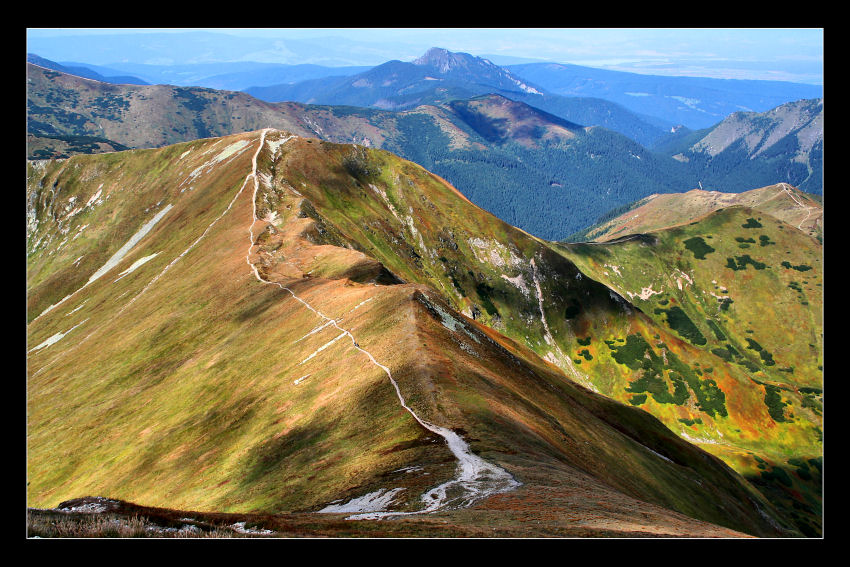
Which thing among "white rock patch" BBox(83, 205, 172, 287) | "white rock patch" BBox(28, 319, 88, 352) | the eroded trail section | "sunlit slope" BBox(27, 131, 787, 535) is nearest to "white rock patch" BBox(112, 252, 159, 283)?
"sunlit slope" BBox(27, 131, 787, 535)

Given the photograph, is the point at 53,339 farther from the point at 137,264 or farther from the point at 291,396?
the point at 291,396

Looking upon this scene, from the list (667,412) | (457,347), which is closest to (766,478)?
(667,412)

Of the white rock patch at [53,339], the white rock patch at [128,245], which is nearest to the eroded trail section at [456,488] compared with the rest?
the white rock patch at [53,339]

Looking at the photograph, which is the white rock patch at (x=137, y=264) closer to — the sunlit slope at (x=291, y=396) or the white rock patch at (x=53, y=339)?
the sunlit slope at (x=291, y=396)

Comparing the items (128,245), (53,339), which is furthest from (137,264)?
(128,245)

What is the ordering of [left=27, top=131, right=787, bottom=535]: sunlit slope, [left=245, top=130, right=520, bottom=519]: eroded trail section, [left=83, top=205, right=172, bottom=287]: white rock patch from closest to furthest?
[left=245, top=130, right=520, bottom=519]: eroded trail section < [left=27, top=131, right=787, bottom=535]: sunlit slope < [left=83, top=205, right=172, bottom=287]: white rock patch

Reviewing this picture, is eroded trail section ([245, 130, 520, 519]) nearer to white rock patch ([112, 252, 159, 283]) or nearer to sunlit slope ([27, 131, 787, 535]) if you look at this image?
sunlit slope ([27, 131, 787, 535])
